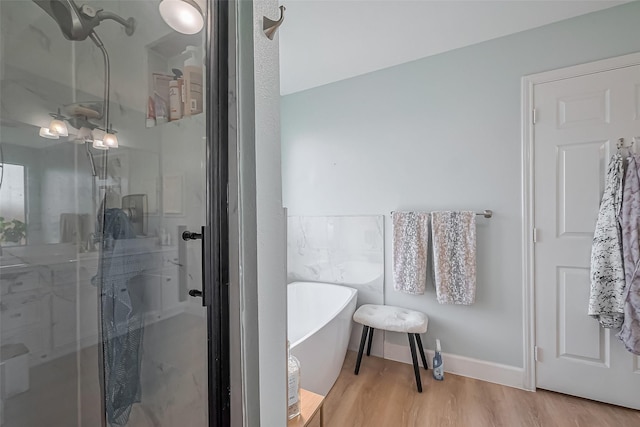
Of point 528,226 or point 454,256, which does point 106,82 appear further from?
point 528,226

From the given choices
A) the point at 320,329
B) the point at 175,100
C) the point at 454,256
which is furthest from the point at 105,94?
the point at 454,256

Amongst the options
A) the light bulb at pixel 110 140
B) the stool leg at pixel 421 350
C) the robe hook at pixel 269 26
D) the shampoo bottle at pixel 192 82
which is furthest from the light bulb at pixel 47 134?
the stool leg at pixel 421 350

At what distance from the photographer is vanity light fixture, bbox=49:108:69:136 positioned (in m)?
0.77

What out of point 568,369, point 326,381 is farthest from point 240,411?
point 568,369

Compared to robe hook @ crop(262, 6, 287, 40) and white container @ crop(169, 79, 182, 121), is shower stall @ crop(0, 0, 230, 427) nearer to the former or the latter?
white container @ crop(169, 79, 182, 121)

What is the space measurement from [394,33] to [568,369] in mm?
2517

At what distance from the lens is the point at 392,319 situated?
200 cm

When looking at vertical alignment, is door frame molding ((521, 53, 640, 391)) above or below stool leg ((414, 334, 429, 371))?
above

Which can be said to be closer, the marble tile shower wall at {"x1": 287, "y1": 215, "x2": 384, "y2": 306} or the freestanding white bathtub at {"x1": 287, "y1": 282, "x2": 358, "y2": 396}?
the freestanding white bathtub at {"x1": 287, "y1": 282, "x2": 358, "y2": 396}

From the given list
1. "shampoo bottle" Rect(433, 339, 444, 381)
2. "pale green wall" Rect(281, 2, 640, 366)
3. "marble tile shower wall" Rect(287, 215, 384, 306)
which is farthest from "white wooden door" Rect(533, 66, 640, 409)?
"marble tile shower wall" Rect(287, 215, 384, 306)

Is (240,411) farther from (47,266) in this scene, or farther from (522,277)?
(522,277)

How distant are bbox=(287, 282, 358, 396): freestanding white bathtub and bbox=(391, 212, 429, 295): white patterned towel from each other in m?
0.43

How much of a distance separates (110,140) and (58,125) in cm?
13

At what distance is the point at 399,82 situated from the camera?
229cm
